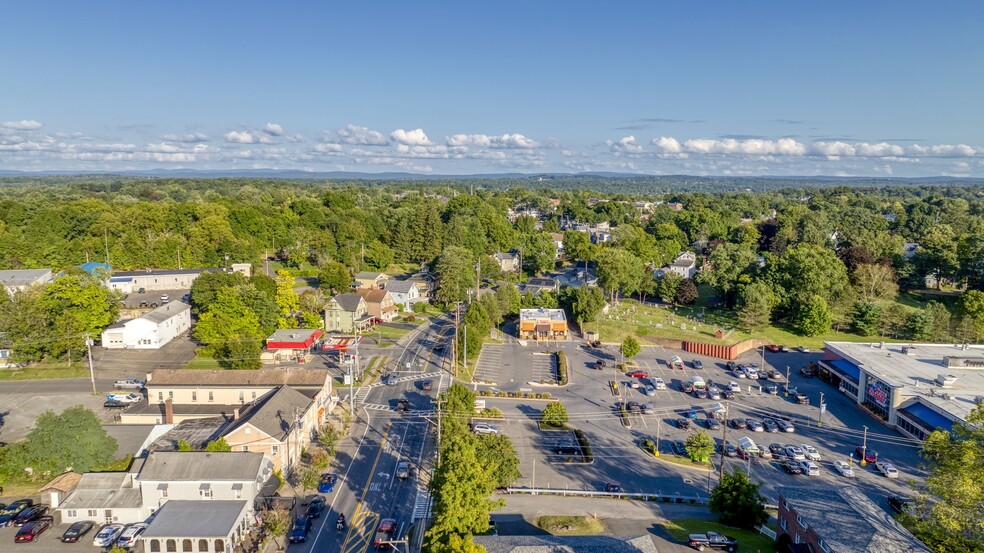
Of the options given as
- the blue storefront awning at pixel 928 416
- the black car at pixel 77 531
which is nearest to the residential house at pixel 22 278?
the black car at pixel 77 531

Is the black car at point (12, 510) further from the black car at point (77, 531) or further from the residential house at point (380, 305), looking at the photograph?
the residential house at point (380, 305)

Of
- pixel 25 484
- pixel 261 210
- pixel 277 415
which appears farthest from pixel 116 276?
pixel 277 415

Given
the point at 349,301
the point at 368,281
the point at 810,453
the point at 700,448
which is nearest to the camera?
the point at 700,448

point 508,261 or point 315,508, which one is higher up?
point 508,261

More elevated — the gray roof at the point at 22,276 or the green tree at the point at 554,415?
the gray roof at the point at 22,276

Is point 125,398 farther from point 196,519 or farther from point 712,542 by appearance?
point 712,542

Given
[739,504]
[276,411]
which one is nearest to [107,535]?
[276,411]
